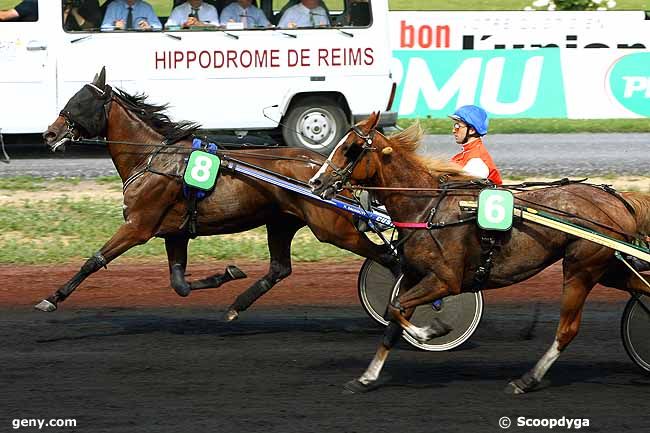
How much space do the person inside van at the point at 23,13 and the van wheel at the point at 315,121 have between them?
3526 mm

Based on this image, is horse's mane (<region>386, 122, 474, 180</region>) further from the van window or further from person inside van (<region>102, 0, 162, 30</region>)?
person inside van (<region>102, 0, 162, 30</region>)

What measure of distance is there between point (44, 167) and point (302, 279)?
Result: 632cm

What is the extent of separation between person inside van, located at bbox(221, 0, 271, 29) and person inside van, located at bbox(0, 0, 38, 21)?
2.37 metres

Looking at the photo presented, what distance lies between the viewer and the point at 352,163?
262 inches

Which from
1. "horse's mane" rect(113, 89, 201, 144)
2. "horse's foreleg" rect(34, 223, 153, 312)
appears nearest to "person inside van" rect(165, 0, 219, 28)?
"horse's mane" rect(113, 89, 201, 144)

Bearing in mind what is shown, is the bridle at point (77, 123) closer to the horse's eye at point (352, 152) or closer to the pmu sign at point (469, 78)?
the horse's eye at point (352, 152)

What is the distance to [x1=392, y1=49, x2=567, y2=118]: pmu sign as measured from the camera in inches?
737

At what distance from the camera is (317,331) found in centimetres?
818

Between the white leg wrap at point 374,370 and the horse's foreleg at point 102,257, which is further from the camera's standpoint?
the horse's foreleg at point 102,257

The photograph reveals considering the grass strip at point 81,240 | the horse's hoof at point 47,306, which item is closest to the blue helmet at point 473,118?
the horse's hoof at point 47,306

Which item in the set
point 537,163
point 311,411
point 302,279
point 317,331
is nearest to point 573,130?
point 537,163

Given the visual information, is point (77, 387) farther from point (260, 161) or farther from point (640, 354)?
point (640, 354)

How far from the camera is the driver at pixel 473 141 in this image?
23.7 feet

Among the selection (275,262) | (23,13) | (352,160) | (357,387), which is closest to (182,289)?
(275,262)
